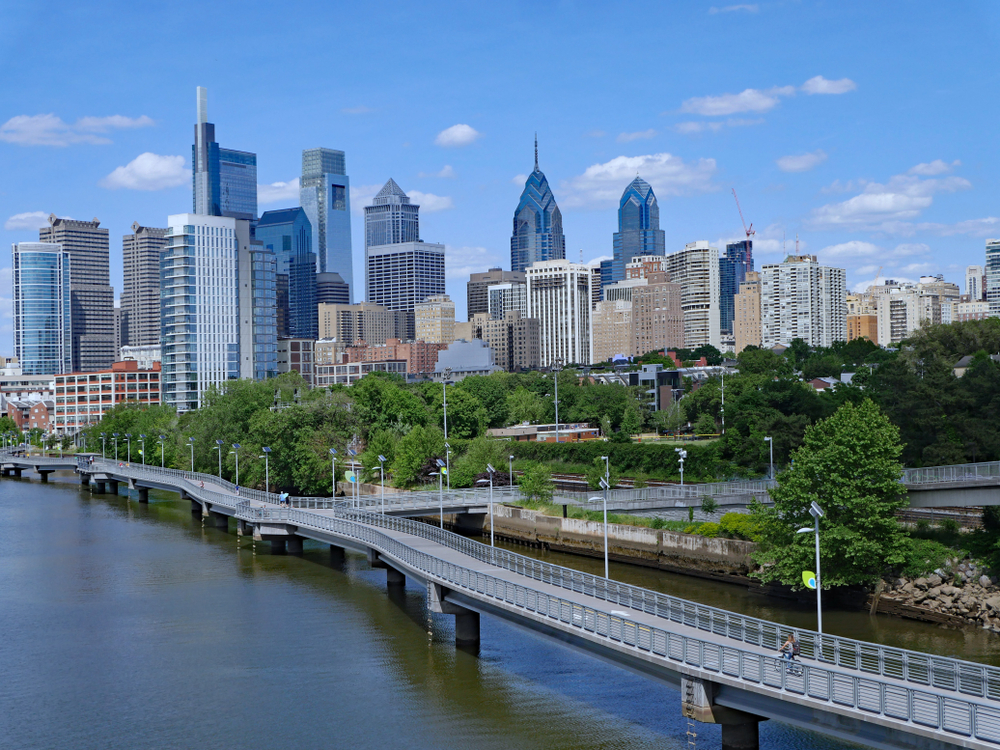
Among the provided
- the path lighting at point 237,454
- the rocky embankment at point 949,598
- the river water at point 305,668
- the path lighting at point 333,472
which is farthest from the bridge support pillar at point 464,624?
the path lighting at point 237,454

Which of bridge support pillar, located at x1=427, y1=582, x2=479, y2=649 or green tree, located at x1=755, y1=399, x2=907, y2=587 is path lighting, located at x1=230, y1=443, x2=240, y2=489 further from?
green tree, located at x1=755, y1=399, x2=907, y2=587

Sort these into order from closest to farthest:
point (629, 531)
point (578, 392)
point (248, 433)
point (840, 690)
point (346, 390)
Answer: point (840, 690) → point (629, 531) → point (248, 433) → point (346, 390) → point (578, 392)

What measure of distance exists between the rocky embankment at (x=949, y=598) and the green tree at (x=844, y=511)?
122cm

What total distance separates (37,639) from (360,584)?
1641 cm

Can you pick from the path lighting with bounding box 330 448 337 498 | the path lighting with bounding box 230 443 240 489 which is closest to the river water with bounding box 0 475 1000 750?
the path lighting with bounding box 330 448 337 498

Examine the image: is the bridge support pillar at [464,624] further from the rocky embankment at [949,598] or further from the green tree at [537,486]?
the green tree at [537,486]

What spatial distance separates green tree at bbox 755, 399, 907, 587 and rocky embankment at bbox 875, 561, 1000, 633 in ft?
4.01

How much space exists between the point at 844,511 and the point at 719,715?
65.1ft

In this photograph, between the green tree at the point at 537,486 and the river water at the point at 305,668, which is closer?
the river water at the point at 305,668

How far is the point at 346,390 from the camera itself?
373 feet

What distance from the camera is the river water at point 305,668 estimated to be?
106 ft

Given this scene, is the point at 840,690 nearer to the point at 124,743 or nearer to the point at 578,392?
the point at 124,743

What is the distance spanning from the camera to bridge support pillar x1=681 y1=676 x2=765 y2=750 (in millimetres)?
28969

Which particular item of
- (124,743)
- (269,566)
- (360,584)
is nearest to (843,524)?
(360,584)
